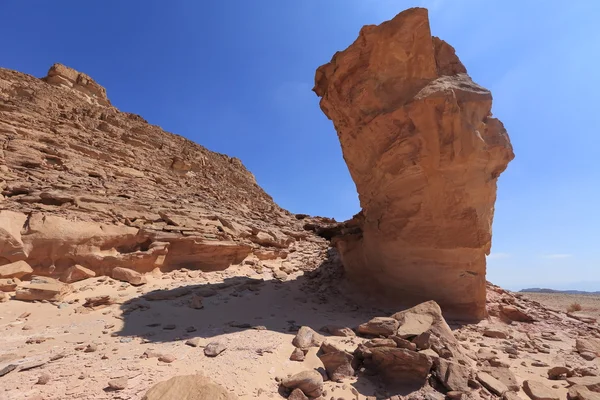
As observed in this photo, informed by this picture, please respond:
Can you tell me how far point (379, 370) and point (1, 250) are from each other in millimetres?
7198

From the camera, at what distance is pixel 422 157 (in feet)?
22.0

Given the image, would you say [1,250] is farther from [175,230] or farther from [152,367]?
[152,367]

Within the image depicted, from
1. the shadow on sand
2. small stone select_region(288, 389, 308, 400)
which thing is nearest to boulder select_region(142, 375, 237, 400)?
small stone select_region(288, 389, 308, 400)

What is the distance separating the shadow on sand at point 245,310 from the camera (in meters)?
4.76

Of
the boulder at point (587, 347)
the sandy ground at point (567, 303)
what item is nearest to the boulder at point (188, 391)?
the boulder at point (587, 347)

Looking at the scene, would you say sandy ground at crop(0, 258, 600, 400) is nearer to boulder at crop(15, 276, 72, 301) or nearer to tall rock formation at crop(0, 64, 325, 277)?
boulder at crop(15, 276, 72, 301)

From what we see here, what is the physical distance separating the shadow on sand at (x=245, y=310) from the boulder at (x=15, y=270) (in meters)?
2.20

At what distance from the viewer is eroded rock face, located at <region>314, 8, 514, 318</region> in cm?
661

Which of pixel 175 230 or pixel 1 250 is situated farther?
pixel 175 230

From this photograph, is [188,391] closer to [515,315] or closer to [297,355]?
[297,355]

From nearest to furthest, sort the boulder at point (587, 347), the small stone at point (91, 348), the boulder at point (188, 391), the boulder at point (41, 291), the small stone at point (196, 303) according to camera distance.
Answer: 1. the boulder at point (188, 391)
2. the small stone at point (91, 348)
3. the boulder at point (587, 347)
4. the boulder at point (41, 291)
5. the small stone at point (196, 303)

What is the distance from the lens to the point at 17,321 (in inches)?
191

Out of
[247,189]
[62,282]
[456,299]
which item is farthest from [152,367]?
[247,189]

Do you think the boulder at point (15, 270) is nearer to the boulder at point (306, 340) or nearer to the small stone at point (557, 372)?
the boulder at point (306, 340)
